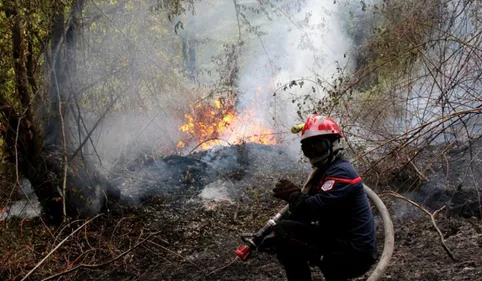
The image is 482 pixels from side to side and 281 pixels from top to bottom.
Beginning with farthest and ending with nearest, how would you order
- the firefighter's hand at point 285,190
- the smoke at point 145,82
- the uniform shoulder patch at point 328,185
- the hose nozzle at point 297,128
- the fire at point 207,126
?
the fire at point 207,126
the smoke at point 145,82
the hose nozzle at point 297,128
the firefighter's hand at point 285,190
the uniform shoulder patch at point 328,185

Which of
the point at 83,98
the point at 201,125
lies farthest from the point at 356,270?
the point at 201,125

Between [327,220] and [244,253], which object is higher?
[327,220]

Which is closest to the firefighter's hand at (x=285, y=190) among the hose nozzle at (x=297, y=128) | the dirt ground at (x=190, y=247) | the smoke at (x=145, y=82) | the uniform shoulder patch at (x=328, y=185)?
the uniform shoulder patch at (x=328, y=185)

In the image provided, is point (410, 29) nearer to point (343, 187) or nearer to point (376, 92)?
point (376, 92)

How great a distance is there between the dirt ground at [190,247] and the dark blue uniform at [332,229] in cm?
146

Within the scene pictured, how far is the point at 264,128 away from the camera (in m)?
16.9

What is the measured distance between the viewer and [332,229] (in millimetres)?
3621

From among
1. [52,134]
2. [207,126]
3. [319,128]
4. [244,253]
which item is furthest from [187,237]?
[207,126]

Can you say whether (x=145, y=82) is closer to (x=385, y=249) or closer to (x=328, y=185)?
(x=328, y=185)

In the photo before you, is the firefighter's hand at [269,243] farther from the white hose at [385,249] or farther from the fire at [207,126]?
the fire at [207,126]

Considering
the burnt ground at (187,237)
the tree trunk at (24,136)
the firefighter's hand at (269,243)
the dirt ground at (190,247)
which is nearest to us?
the firefighter's hand at (269,243)

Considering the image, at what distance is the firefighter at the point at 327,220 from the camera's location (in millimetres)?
3422

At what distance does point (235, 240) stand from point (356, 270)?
3.39 metres

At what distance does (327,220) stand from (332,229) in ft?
0.30
